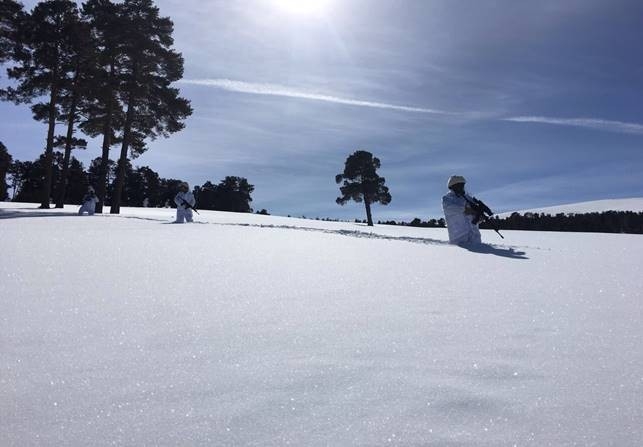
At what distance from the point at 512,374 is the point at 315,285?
197 centimetres

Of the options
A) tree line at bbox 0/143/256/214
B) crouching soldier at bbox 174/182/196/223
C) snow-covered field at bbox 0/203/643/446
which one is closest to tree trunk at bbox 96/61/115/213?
crouching soldier at bbox 174/182/196/223

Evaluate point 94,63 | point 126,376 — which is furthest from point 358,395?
point 94,63

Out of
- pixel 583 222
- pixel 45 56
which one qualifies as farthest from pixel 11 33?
pixel 583 222

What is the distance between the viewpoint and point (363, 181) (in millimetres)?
43188

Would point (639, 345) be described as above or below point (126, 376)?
above

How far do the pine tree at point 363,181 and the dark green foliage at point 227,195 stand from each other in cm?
3337

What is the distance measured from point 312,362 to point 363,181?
137 feet

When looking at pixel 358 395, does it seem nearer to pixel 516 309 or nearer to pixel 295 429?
pixel 295 429

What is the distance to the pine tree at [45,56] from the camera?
22250 mm

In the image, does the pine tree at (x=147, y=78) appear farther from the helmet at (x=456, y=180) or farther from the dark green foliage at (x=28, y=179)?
the dark green foliage at (x=28, y=179)

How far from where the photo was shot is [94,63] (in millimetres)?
22828

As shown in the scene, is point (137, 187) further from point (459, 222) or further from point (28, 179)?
point (459, 222)

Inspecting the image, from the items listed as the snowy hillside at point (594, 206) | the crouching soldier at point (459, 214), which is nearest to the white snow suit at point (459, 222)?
the crouching soldier at point (459, 214)

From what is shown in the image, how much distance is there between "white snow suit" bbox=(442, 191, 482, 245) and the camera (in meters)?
8.95
